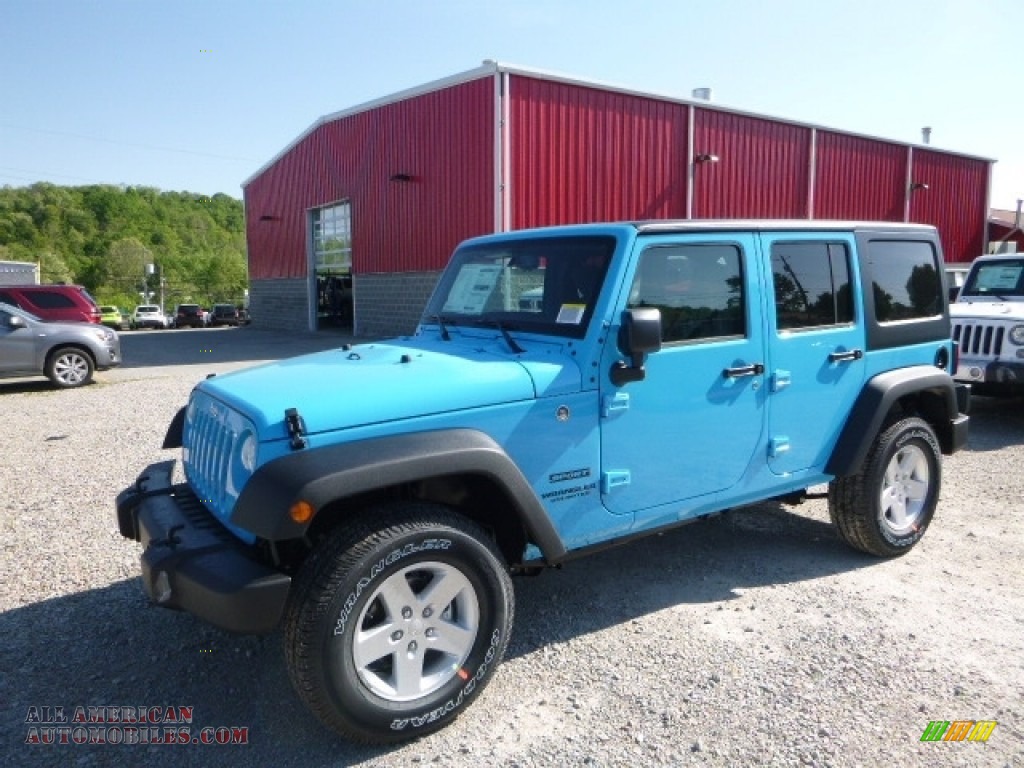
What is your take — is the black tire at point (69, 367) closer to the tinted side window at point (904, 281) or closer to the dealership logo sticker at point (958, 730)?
the tinted side window at point (904, 281)

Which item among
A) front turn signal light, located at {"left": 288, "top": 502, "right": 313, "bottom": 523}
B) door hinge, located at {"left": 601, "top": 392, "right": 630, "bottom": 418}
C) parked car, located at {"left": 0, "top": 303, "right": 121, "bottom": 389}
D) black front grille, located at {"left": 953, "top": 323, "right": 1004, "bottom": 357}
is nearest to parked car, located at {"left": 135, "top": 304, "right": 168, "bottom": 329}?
parked car, located at {"left": 0, "top": 303, "right": 121, "bottom": 389}

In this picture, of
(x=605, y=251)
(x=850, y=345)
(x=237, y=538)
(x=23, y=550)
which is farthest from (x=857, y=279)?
(x=23, y=550)

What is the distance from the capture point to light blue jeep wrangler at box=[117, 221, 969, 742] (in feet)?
8.52

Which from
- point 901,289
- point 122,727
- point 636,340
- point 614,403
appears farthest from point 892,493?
point 122,727

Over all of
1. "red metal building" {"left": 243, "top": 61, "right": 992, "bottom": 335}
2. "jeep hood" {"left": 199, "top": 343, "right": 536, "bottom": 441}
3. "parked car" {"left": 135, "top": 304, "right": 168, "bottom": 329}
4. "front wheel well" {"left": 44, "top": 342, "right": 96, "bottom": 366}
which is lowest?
"parked car" {"left": 135, "top": 304, "right": 168, "bottom": 329}

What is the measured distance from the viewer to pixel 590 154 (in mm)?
16875

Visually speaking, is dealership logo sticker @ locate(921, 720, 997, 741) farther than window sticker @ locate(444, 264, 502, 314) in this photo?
No

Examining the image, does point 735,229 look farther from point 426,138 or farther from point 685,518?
point 426,138

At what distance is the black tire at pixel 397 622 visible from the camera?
2.55m

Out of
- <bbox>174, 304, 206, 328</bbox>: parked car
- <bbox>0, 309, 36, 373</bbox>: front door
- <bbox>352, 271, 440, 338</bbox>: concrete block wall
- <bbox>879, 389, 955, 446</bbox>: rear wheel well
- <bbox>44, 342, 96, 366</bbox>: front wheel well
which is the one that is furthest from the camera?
<bbox>174, 304, 206, 328</bbox>: parked car

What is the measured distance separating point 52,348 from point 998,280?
1365 cm

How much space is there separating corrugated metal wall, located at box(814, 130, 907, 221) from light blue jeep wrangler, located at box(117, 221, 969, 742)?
18.0 m

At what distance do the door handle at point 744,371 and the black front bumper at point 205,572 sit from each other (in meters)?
2.19

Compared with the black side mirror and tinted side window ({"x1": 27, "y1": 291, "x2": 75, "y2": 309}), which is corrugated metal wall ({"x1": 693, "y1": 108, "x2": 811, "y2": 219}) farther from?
the black side mirror
